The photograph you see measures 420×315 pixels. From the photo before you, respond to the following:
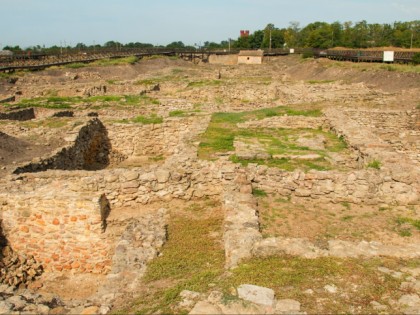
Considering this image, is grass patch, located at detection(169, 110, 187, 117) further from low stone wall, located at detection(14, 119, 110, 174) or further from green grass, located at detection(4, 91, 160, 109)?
low stone wall, located at detection(14, 119, 110, 174)

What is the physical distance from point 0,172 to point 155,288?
18.3 feet

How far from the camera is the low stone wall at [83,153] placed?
9.51 meters

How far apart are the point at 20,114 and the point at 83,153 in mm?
5191

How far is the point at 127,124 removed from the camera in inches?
524

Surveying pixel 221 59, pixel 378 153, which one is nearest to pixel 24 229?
pixel 378 153

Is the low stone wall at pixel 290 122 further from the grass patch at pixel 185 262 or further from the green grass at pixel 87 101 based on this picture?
the grass patch at pixel 185 262

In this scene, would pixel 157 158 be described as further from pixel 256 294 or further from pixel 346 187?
pixel 256 294

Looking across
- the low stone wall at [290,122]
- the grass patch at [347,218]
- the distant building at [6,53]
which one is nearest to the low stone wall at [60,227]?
the grass patch at [347,218]

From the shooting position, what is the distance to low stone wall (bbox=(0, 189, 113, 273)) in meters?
6.93

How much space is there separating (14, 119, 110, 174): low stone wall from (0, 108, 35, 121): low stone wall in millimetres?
3916

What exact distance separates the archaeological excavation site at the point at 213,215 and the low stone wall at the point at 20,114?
0.09 m

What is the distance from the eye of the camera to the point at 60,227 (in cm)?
701

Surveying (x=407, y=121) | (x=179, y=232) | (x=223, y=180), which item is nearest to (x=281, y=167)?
(x=223, y=180)

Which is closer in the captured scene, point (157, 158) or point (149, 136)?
point (157, 158)
